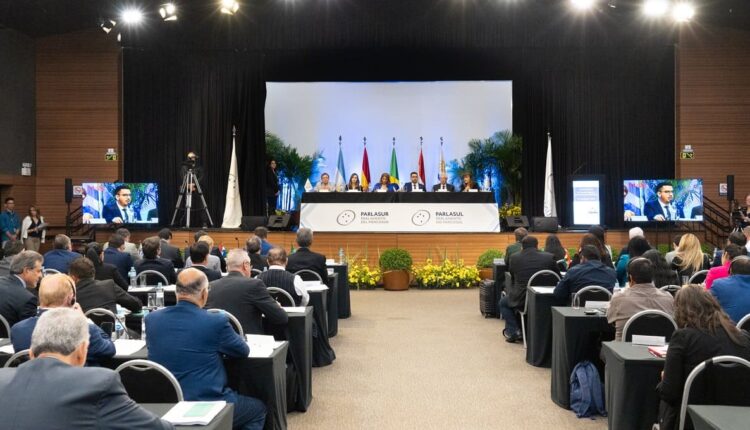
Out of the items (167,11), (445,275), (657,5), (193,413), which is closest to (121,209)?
(167,11)

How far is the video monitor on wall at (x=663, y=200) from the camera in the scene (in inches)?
534

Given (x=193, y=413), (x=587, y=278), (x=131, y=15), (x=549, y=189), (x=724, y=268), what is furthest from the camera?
(x=549, y=189)

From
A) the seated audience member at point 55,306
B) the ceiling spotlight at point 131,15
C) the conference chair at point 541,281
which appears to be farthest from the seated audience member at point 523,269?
the ceiling spotlight at point 131,15

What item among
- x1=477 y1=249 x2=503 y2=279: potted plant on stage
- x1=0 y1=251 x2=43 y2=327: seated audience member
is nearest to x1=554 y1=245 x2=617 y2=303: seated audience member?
x1=0 y1=251 x2=43 y2=327: seated audience member

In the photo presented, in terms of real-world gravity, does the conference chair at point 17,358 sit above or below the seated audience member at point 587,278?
below

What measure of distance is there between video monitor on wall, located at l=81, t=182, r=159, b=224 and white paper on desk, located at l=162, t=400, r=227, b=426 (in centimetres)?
1218

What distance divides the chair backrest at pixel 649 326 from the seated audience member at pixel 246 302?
6.93 ft

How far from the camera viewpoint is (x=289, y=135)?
16422mm

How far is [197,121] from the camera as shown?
52.3ft

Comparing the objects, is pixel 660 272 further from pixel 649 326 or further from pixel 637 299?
pixel 649 326

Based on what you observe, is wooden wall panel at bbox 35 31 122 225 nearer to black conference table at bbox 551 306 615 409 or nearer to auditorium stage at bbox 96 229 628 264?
auditorium stage at bbox 96 229 628 264

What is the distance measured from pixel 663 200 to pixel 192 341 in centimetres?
1225

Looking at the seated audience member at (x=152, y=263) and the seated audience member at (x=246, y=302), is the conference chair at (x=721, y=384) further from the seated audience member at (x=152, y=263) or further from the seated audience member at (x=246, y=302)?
the seated audience member at (x=152, y=263)

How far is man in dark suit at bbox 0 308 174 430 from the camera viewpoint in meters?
1.90
